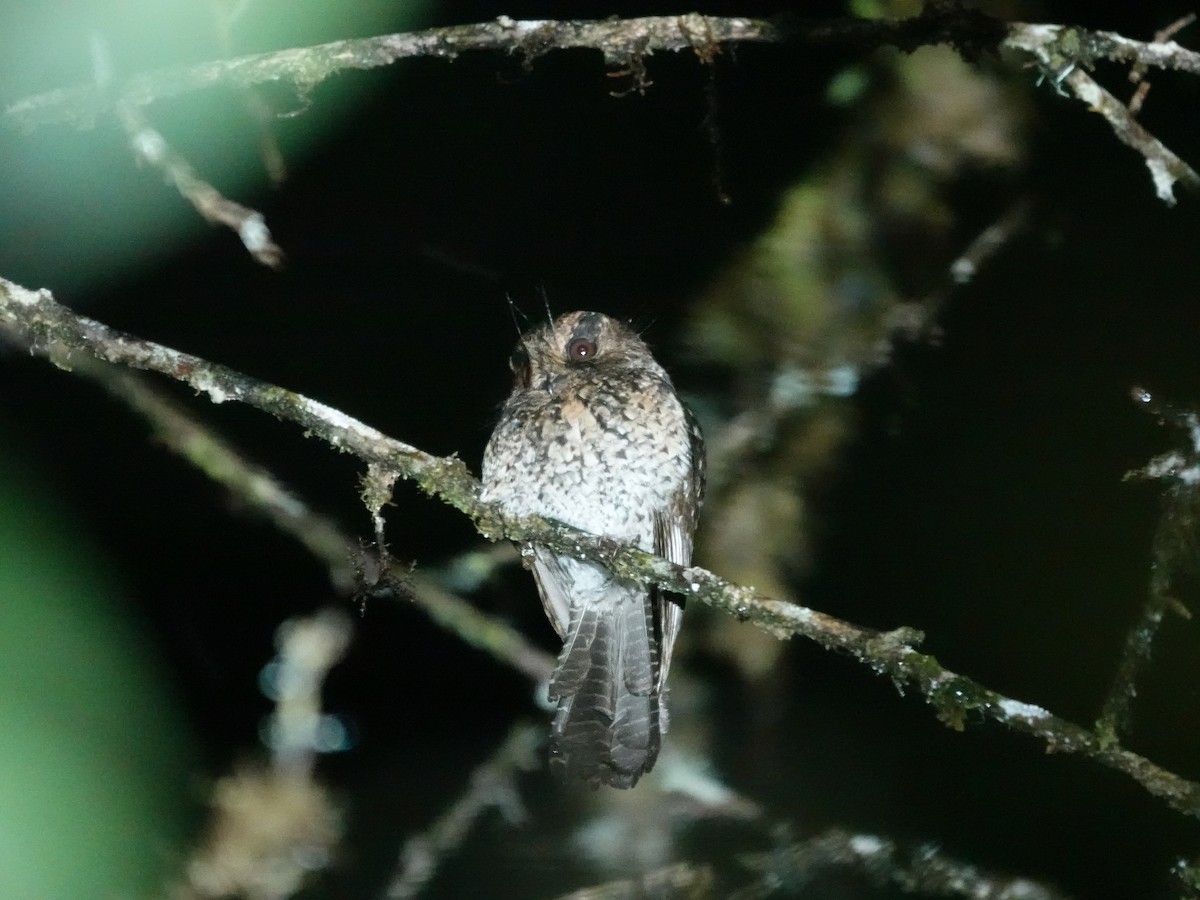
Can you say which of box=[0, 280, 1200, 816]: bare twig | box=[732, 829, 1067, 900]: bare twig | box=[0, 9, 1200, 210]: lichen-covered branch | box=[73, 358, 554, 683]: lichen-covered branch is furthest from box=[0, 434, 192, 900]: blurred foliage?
box=[732, 829, 1067, 900]: bare twig

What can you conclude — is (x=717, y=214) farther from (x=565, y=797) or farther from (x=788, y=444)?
(x=565, y=797)

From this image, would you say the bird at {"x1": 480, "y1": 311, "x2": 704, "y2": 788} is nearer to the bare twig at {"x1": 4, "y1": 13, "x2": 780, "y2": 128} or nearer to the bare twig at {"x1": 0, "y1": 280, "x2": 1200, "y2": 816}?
the bare twig at {"x1": 0, "y1": 280, "x2": 1200, "y2": 816}

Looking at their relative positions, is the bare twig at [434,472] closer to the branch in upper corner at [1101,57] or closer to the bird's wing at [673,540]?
the bird's wing at [673,540]

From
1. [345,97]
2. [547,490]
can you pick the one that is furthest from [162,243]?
[547,490]

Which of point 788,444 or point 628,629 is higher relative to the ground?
point 788,444

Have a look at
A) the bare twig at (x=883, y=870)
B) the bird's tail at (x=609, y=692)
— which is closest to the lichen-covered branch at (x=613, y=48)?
the bird's tail at (x=609, y=692)

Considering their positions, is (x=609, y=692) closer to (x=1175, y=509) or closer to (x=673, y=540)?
(x=673, y=540)
